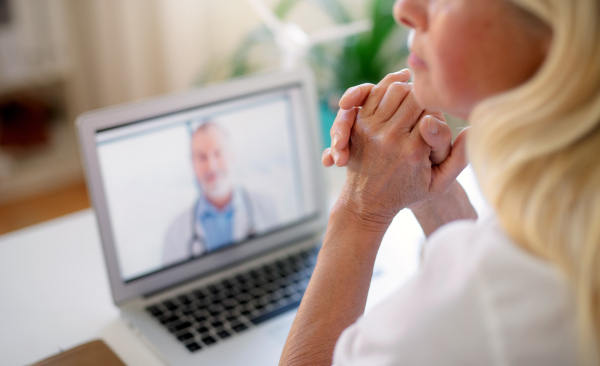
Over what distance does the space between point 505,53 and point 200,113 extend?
2.07ft

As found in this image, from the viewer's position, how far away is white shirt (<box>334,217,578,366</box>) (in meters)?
0.43

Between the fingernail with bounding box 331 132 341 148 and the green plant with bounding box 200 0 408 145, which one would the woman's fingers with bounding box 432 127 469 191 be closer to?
the fingernail with bounding box 331 132 341 148

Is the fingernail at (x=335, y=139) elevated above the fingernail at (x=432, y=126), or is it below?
below

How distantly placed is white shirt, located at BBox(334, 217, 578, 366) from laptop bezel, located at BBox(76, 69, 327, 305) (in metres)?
0.58

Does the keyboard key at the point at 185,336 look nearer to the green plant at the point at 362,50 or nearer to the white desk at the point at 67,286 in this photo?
the white desk at the point at 67,286

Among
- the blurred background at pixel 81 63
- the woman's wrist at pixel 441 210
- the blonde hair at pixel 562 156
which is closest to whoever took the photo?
the blonde hair at pixel 562 156

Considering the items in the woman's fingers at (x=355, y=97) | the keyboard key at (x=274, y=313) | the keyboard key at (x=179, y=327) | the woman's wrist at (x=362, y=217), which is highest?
the woman's fingers at (x=355, y=97)

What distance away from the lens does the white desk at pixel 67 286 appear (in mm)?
894

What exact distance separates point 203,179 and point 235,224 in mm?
101

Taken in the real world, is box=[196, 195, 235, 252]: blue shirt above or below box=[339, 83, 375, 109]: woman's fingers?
below

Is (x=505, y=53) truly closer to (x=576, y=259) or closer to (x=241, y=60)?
(x=576, y=259)

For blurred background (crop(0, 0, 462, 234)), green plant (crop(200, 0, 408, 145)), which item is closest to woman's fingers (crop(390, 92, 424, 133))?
green plant (crop(200, 0, 408, 145))

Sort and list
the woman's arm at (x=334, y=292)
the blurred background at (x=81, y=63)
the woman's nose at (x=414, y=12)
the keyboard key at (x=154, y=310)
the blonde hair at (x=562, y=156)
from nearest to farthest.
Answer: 1. the blonde hair at (x=562, y=156)
2. the woman's nose at (x=414, y=12)
3. the woman's arm at (x=334, y=292)
4. the keyboard key at (x=154, y=310)
5. the blurred background at (x=81, y=63)

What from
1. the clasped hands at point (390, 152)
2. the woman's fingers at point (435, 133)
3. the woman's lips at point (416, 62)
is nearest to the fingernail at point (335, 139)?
the clasped hands at point (390, 152)
